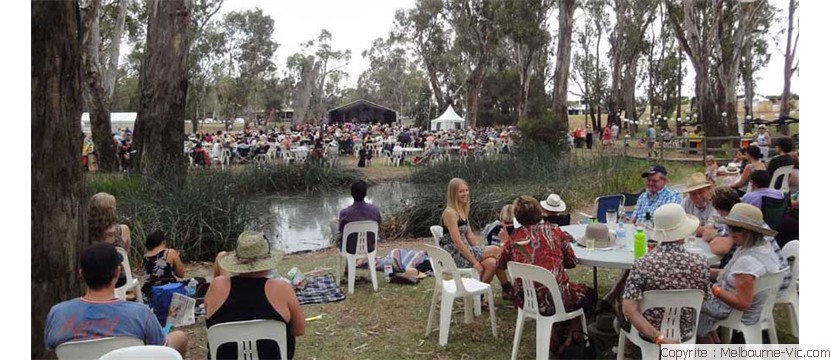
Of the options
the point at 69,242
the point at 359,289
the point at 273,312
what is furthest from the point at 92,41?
the point at 273,312

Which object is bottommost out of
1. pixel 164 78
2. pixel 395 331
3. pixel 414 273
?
pixel 395 331

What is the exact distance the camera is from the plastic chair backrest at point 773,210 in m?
3.91

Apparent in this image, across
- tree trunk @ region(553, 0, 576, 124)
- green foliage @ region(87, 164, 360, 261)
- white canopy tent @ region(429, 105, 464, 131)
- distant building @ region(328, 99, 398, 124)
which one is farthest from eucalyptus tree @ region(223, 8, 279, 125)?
green foliage @ region(87, 164, 360, 261)

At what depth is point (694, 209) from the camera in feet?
13.6

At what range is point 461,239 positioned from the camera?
4.12 meters

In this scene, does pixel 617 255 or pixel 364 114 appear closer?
pixel 617 255

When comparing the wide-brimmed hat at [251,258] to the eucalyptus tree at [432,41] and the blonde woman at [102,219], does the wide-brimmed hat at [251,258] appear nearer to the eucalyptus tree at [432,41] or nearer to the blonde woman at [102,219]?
the blonde woman at [102,219]

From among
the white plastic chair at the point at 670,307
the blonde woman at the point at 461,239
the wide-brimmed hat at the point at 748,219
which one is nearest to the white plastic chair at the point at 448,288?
the blonde woman at the point at 461,239

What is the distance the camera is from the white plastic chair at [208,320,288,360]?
237 centimetres

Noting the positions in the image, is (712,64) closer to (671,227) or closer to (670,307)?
(671,227)

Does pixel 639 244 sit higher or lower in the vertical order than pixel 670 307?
higher

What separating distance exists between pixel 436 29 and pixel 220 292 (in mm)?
33364

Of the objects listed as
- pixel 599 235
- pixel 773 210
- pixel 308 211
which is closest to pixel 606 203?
pixel 773 210

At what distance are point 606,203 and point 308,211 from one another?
5648mm
